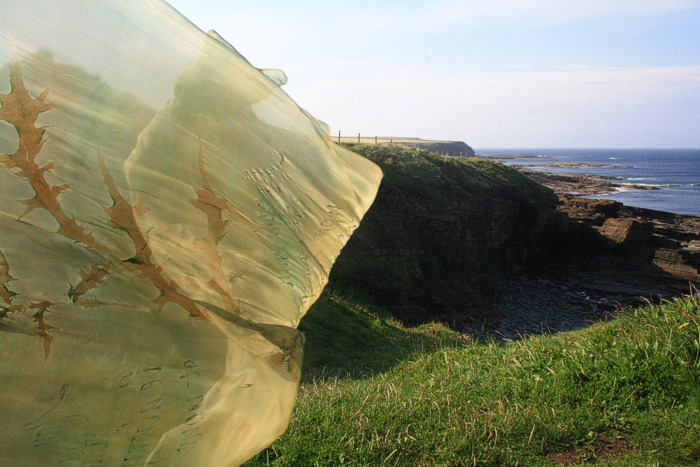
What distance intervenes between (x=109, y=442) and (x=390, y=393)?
3.81 metres

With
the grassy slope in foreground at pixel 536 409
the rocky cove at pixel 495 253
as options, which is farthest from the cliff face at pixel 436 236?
the grassy slope in foreground at pixel 536 409

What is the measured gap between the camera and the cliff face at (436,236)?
77.1 feet

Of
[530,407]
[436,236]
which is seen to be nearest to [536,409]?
[530,407]

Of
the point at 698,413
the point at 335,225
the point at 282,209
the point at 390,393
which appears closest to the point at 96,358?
the point at 282,209

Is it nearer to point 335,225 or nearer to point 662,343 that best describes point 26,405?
point 335,225

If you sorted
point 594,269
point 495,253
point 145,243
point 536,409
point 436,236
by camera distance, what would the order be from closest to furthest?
1. point 145,243
2. point 536,409
3. point 436,236
4. point 495,253
5. point 594,269

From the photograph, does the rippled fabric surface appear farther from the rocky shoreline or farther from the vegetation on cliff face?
the rocky shoreline

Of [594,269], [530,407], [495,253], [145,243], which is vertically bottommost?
[594,269]

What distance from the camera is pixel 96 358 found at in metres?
1.85

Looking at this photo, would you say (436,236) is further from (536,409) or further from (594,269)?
(536,409)

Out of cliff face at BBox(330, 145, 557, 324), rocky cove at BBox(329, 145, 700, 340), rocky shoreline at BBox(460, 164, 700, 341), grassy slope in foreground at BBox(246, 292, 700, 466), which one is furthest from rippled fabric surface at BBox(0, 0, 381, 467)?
rocky shoreline at BBox(460, 164, 700, 341)

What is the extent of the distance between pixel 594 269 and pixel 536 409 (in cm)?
3142

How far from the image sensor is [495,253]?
31000 millimetres

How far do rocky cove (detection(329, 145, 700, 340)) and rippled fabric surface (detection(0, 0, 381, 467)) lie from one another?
62.2 ft
